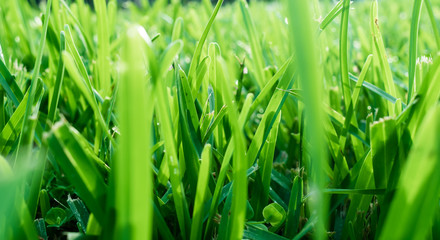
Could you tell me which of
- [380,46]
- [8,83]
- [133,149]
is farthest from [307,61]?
[8,83]

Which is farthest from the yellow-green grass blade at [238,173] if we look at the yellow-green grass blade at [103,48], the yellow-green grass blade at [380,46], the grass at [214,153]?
the yellow-green grass blade at [103,48]

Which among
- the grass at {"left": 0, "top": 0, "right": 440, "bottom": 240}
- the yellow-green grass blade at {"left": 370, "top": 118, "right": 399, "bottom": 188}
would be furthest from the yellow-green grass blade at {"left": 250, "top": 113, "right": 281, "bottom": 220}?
the yellow-green grass blade at {"left": 370, "top": 118, "right": 399, "bottom": 188}

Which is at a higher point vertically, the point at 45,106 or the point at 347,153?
the point at 45,106

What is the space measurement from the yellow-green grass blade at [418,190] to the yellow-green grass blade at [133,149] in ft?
0.49

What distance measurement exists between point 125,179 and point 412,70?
398 mm

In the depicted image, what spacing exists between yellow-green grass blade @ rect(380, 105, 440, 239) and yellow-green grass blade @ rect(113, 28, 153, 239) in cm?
15

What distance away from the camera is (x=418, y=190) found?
0.71 ft

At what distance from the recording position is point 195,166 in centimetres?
40

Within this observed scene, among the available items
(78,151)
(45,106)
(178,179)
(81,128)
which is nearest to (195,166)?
(178,179)

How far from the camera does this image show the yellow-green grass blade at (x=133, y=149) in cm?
18

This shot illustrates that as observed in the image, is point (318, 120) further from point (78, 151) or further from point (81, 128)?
point (81, 128)

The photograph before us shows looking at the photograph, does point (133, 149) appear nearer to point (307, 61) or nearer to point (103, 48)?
point (307, 61)

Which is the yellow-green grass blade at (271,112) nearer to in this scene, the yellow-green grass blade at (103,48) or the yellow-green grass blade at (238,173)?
the yellow-green grass blade at (238,173)

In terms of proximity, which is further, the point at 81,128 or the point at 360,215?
the point at 81,128
